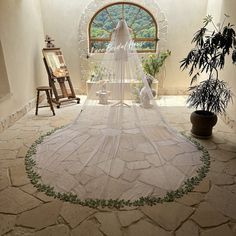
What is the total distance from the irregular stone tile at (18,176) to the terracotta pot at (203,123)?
2.33 metres

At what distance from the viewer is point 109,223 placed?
179cm

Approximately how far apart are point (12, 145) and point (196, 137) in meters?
2.62

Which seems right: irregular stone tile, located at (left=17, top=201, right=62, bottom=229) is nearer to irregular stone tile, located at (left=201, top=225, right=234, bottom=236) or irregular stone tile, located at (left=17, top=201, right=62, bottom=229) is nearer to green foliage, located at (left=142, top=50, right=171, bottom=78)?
irregular stone tile, located at (left=201, top=225, right=234, bottom=236)

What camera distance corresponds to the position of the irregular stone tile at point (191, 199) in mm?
1995

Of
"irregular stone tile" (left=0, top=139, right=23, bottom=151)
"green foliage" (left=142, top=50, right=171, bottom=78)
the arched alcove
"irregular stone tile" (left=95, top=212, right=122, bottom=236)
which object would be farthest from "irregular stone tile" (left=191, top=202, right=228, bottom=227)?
the arched alcove

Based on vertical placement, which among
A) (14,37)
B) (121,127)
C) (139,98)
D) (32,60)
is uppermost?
(14,37)

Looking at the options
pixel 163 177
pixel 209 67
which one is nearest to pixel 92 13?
pixel 209 67

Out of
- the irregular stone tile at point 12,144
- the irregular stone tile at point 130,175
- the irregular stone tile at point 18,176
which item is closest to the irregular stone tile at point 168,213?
the irregular stone tile at point 130,175

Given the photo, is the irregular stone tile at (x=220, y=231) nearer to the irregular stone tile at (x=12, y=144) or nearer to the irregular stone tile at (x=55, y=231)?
the irregular stone tile at (x=55, y=231)

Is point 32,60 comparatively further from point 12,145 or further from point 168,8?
point 168,8

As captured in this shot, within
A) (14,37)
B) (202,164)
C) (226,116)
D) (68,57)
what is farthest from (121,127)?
(68,57)

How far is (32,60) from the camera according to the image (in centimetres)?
468

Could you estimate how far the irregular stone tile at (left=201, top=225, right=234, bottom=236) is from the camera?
1683mm

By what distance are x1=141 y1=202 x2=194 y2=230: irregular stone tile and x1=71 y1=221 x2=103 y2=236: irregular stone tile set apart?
0.43 meters
